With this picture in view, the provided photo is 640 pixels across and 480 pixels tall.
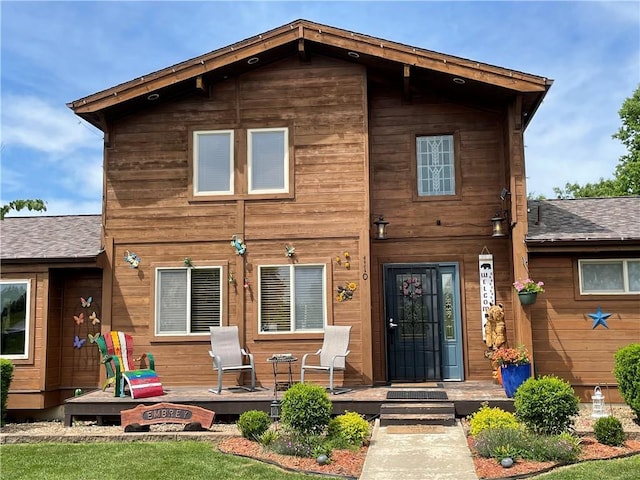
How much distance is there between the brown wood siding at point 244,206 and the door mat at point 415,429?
1.92m

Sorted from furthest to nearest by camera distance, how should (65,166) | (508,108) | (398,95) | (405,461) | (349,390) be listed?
(65,166), (398,95), (508,108), (349,390), (405,461)

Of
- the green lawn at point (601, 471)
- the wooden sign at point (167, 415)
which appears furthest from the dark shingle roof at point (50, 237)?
the green lawn at point (601, 471)

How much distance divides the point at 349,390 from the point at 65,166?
18758 mm

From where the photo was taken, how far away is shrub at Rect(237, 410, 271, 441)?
7.36m

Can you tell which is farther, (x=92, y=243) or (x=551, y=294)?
(x=92, y=243)

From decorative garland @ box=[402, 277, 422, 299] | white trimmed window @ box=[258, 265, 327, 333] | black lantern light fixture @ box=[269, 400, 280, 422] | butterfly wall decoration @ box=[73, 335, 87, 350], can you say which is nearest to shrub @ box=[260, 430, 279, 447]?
black lantern light fixture @ box=[269, 400, 280, 422]

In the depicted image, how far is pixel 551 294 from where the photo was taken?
9555 mm

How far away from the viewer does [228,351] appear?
9.70 m

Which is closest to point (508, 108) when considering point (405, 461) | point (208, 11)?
point (208, 11)

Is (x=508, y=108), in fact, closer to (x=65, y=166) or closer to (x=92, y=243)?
(x=92, y=243)

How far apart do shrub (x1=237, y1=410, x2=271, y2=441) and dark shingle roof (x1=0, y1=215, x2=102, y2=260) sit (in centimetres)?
422

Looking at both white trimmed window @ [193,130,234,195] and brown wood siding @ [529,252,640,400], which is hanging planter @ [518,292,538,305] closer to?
brown wood siding @ [529,252,640,400]

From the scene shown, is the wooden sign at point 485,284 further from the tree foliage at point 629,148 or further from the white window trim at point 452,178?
the tree foliage at point 629,148

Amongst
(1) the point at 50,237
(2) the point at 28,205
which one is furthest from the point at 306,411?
(2) the point at 28,205
